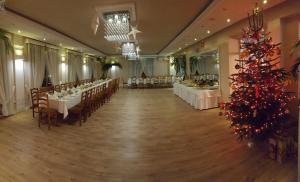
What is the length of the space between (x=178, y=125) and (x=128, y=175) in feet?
10.3

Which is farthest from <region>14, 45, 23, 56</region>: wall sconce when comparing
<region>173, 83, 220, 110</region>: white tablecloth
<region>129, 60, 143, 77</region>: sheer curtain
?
<region>129, 60, 143, 77</region>: sheer curtain

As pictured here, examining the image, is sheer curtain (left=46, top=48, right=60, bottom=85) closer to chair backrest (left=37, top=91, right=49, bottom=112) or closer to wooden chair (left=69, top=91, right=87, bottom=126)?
chair backrest (left=37, top=91, right=49, bottom=112)

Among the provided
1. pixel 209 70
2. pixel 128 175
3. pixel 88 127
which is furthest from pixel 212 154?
pixel 209 70

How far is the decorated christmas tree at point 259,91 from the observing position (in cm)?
411

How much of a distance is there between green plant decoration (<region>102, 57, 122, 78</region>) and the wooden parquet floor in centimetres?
1655

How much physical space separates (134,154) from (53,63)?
9.20 metres

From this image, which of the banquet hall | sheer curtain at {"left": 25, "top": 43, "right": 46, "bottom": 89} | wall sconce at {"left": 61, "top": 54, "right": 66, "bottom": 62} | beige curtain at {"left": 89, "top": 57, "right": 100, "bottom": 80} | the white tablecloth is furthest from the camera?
beige curtain at {"left": 89, "top": 57, "right": 100, "bottom": 80}

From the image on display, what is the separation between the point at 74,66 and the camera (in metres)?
15.0

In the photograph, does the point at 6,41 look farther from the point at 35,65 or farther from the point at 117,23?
the point at 117,23

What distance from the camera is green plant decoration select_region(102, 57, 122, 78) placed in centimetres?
2290

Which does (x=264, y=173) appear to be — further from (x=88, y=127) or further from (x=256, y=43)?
(x=88, y=127)

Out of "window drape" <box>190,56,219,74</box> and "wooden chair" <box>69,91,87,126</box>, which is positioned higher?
"window drape" <box>190,56,219,74</box>

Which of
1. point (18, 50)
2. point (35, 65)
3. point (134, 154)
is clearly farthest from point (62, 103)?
point (35, 65)

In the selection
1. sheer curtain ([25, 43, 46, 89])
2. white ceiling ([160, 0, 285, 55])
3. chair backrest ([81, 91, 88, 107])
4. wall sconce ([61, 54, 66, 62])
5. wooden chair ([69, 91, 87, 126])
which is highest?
white ceiling ([160, 0, 285, 55])
